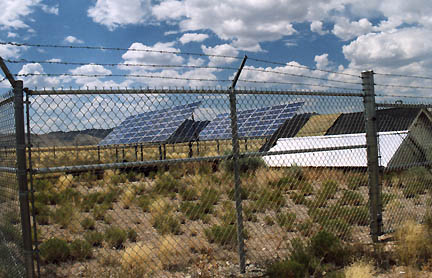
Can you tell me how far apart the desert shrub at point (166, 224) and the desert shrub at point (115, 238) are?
83 cm

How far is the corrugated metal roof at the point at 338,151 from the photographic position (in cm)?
1382

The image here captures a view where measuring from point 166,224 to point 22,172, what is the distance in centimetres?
465

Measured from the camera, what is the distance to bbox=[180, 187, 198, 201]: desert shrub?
1123cm

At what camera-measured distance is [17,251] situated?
15.4 feet

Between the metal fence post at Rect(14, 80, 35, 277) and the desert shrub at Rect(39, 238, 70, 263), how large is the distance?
2.64 metres

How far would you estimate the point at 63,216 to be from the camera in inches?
347

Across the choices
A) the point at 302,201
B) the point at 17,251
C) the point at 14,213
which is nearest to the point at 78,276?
the point at 17,251

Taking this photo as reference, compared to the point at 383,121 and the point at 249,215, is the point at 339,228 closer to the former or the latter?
the point at 249,215

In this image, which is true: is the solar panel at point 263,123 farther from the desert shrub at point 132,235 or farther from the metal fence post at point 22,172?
the metal fence post at point 22,172

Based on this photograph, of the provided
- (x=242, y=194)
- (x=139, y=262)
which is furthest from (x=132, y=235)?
(x=242, y=194)

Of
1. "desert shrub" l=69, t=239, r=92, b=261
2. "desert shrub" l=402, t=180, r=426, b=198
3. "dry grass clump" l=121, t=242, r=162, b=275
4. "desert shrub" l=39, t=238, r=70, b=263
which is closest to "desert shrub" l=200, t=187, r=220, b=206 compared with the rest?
"desert shrub" l=69, t=239, r=92, b=261

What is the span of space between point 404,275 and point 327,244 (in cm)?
109

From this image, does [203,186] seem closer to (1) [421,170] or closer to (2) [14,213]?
(1) [421,170]

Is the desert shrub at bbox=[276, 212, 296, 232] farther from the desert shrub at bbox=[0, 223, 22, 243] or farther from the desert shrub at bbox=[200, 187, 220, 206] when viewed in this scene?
the desert shrub at bbox=[0, 223, 22, 243]
